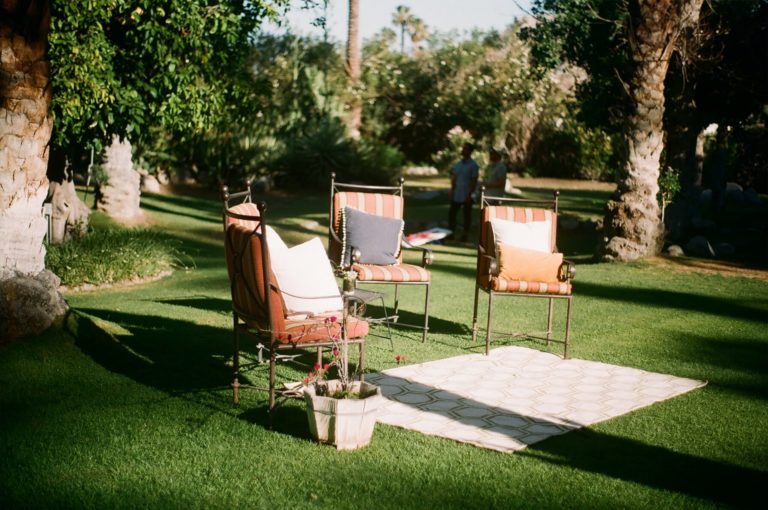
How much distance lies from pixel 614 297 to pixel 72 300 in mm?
6368

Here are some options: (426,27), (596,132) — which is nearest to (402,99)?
(596,132)

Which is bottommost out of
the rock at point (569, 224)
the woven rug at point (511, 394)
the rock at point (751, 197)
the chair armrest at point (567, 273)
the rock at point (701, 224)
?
the woven rug at point (511, 394)

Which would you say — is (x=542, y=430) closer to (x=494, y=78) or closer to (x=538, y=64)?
(x=538, y=64)

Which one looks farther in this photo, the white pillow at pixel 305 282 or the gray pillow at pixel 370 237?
the gray pillow at pixel 370 237

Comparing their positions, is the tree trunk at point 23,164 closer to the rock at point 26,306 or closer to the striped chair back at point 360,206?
the rock at point 26,306

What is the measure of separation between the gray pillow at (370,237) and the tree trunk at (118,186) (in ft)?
27.8

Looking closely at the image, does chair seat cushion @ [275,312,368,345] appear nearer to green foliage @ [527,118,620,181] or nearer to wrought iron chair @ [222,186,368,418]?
wrought iron chair @ [222,186,368,418]

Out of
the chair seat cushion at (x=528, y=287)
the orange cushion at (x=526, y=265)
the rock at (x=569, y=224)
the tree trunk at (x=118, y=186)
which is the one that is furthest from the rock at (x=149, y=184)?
the chair seat cushion at (x=528, y=287)

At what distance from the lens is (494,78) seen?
101 ft

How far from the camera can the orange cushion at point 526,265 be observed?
7.61 metres

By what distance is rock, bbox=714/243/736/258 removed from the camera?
48.8ft

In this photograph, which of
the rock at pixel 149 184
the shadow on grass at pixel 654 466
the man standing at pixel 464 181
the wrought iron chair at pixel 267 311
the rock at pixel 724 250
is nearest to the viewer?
the shadow on grass at pixel 654 466

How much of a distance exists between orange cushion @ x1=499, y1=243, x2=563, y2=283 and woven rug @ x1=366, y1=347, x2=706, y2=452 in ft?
2.28

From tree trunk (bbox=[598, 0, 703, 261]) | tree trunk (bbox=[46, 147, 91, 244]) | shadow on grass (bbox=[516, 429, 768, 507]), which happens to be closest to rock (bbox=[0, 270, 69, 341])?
shadow on grass (bbox=[516, 429, 768, 507])
